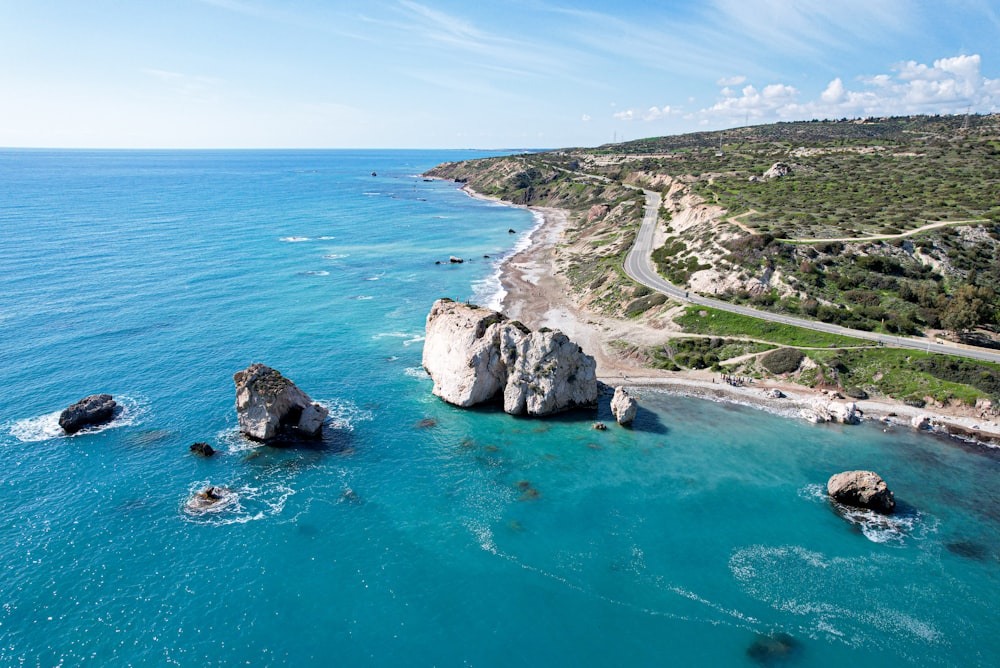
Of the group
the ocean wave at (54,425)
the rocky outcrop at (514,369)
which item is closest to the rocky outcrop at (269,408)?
the ocean wave at (54,425)

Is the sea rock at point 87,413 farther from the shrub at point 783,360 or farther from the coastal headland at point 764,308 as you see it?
the shrub at point 783,360

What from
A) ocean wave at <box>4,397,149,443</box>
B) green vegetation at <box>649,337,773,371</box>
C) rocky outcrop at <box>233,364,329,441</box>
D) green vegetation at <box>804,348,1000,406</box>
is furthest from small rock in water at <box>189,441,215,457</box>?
green vegetation at <box>804,348,1000,406</box>

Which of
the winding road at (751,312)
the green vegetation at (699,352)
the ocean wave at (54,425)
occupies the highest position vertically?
the winding road at (751,312)

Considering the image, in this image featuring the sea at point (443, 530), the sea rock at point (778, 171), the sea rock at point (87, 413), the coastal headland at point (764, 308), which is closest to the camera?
the sea at point (443, 530)

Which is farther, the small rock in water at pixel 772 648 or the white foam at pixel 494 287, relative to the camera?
the white foam at pixel 494 287

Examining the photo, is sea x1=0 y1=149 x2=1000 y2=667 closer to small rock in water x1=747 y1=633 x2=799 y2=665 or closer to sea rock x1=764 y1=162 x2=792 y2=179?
small rock in water x1=747 y1=633 x2=799 y2=665

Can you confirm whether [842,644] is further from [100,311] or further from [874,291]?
[100,311]
